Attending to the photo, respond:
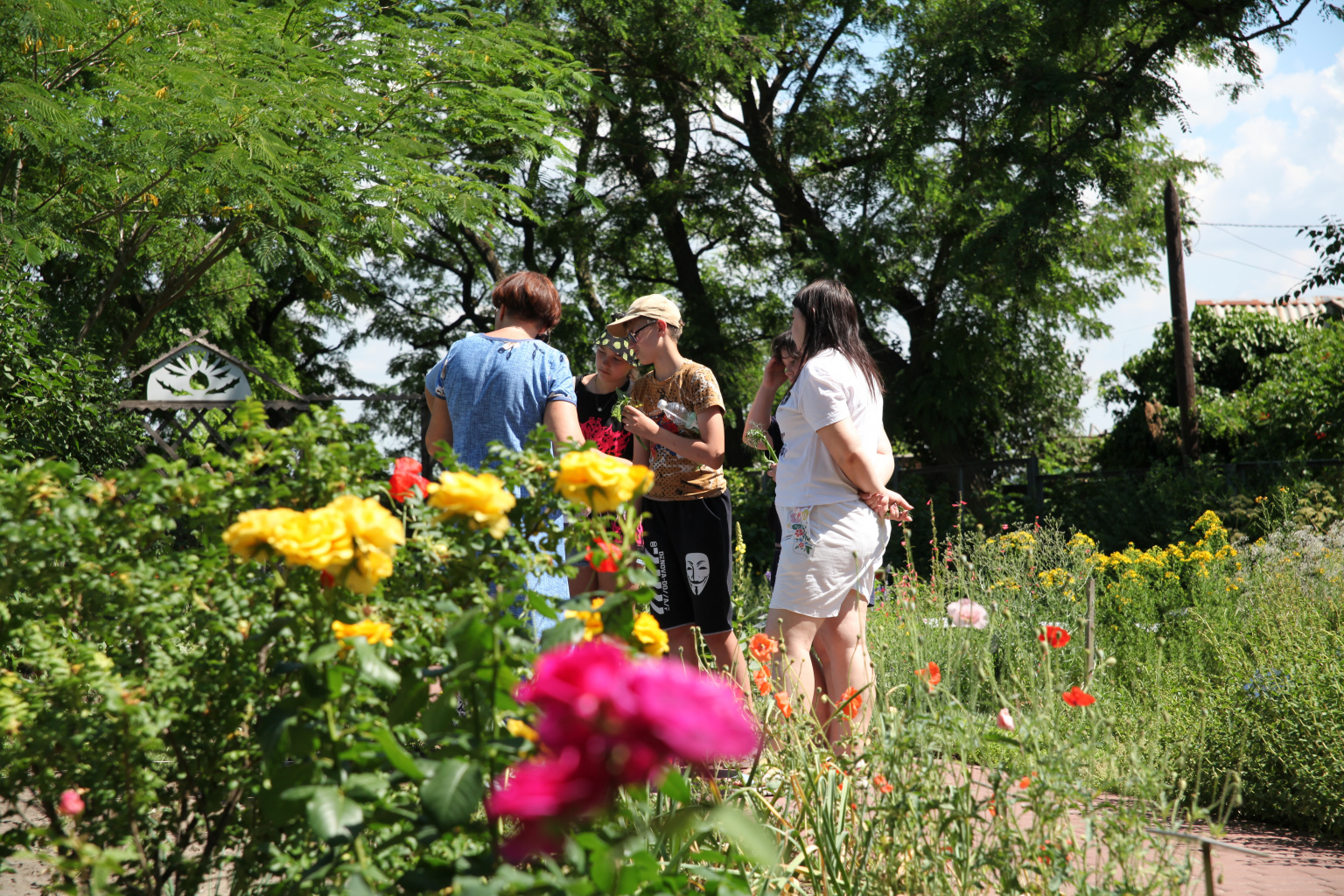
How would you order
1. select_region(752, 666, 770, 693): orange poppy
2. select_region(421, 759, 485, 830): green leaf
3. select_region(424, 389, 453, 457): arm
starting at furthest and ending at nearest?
select_region(424, 389, 453, 457): arm < select_region(752, 666, 770, 693): orange poppy < select_region(421, 759, 485, 830): green leaf

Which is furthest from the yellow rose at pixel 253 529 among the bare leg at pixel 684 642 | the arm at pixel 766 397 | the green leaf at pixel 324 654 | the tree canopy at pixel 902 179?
the tree canopy at pixel 902 179

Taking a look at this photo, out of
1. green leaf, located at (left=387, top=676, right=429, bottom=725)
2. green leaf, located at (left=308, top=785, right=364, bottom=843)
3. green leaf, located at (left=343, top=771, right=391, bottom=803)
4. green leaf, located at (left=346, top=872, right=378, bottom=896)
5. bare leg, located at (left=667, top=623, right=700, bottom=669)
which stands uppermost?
green leaf, located at (left=387, top=676, right=429, bottom=725)

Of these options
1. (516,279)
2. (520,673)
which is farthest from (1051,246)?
(520,673)

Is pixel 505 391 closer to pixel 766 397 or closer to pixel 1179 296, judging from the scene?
pixel 766 397

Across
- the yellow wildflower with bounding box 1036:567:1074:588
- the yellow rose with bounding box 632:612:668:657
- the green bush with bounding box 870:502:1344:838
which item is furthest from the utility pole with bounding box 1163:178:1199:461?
the yellow rose with bounding box 632:612:668:657

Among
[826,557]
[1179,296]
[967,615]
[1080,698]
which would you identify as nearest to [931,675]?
[967,615]

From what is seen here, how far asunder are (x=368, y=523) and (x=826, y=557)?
191 cm

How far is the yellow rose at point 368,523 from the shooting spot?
1164 mm

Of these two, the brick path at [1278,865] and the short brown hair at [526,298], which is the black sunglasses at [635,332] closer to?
the short brown hair at [526,298]

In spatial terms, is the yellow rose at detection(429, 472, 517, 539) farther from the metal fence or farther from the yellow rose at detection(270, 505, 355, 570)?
the metal fence

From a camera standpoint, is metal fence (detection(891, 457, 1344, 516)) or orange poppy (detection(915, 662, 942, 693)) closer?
orange poppy (detection(915, 662, 942, 693))

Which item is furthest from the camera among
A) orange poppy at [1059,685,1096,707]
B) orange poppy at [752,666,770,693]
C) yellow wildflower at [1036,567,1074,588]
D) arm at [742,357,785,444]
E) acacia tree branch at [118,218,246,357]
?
acacia tree branch at [118,218,246,357]

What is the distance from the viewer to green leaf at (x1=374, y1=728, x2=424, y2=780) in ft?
3.72

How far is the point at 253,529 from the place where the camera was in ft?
3.93
